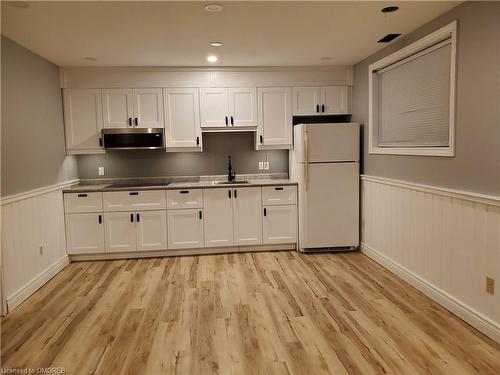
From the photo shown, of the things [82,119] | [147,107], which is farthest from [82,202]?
[147,107]

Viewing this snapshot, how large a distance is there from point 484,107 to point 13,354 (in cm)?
366

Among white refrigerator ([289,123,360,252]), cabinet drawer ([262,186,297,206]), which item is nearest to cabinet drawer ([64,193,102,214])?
cabinet drawer ([262,186,297,206])

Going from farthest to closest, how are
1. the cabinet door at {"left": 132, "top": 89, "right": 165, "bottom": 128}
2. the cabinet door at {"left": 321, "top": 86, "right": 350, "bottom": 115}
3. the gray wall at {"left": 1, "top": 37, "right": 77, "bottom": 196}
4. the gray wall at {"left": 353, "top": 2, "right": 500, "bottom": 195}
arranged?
the cabinet door at {"left": 321, "top": 86, "right": 350, "bottom": 115}
the cabinet door at {"left": 132, "top": 89, "right": 165, "bottom": 128}
the gray wall at {"left": 1, "top": 37, "right": 77, "bottom": 196}
the gray wall at {"left": 353, "top": 2, "right": 500, "bottom": 195}

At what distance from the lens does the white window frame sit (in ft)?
9.64

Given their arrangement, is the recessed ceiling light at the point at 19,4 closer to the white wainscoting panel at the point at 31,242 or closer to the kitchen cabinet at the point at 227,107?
the white wainscoting panel at the point at 31,242

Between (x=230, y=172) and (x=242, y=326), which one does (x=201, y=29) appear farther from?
(x=242, y=326)

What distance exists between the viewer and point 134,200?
4.58 m

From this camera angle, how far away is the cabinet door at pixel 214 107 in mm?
4777

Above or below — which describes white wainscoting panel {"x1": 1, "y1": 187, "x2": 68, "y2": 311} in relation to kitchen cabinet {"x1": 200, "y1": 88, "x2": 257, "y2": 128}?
below

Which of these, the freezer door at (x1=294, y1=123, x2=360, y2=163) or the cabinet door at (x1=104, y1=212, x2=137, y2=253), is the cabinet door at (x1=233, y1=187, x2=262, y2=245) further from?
the cabinet door at (x1=104, y1=212, x2=137, y2=253)

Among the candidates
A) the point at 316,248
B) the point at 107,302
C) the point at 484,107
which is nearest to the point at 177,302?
the point at 107,302

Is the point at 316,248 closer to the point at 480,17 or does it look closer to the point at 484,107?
the point at 484,107

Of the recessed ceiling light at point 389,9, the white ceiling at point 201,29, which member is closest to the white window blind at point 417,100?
the white ceiling at point 201,29

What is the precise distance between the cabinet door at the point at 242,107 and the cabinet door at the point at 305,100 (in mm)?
537
